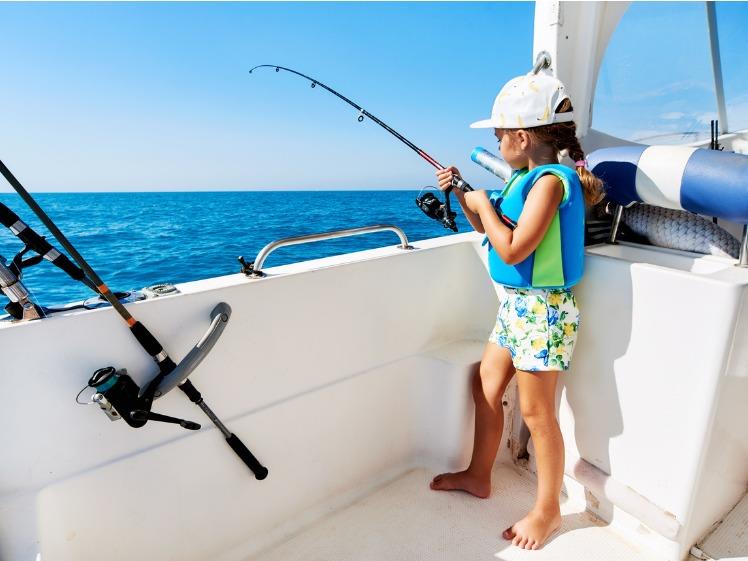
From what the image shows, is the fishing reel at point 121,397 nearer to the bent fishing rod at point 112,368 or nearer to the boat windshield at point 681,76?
the bent fishing rod at point 112,368

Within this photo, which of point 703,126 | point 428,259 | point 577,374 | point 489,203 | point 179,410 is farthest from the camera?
point 703,126

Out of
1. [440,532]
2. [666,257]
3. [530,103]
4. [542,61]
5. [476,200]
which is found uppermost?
[542,61]

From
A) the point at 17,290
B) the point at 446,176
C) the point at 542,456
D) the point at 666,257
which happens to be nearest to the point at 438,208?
the point at 446,176

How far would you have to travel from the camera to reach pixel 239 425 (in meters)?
1.48

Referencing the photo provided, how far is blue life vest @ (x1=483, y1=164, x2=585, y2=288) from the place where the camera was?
1346 mm

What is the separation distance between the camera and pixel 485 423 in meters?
1.73

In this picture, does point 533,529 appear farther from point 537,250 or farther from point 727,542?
point 537,250

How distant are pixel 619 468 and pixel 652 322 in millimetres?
520

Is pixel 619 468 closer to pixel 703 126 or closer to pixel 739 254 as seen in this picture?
pixel 739 254

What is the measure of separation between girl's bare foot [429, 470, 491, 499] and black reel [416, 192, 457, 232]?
94 centimetres

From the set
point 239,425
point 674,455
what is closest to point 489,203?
point 674,455

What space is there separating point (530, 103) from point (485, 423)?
3.61 ft

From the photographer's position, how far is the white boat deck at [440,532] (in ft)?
4.96

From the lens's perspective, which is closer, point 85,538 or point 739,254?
point 85,538
